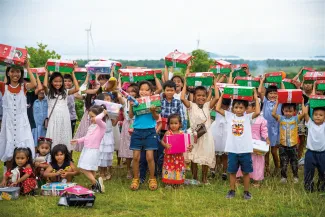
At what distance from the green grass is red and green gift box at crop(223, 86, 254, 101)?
1.53 metres

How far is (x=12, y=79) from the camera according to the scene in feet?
25.5

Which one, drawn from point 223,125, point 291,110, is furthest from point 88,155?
point 291,110

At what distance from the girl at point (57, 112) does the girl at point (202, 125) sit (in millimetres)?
2119

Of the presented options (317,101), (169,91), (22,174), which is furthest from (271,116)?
(22,174)

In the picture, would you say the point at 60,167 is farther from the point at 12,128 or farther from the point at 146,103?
the point at 146,103

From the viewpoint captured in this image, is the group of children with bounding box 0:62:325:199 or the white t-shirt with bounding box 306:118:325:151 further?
the white t-shirt with bounding box 306:118:325:151

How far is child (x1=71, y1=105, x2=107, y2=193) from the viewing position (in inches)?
296

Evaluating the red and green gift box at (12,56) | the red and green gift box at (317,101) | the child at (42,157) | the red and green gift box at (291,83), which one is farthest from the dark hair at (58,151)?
the red and green gift box at (291,83)

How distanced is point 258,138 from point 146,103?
7.33 ft

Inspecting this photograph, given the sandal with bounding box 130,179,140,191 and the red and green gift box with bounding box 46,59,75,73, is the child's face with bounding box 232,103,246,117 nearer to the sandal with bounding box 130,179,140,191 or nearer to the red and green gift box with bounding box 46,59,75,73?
the sandal with bounding box 130,179,140,191

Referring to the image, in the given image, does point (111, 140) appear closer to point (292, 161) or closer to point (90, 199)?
point (90, 199)

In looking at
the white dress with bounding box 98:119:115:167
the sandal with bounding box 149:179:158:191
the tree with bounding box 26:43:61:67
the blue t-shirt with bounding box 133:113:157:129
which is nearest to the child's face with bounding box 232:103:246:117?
the blue t-shirt with bounding box 133:113:157:129

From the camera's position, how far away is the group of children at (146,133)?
7.48 metres

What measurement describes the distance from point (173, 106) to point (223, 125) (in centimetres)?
106
